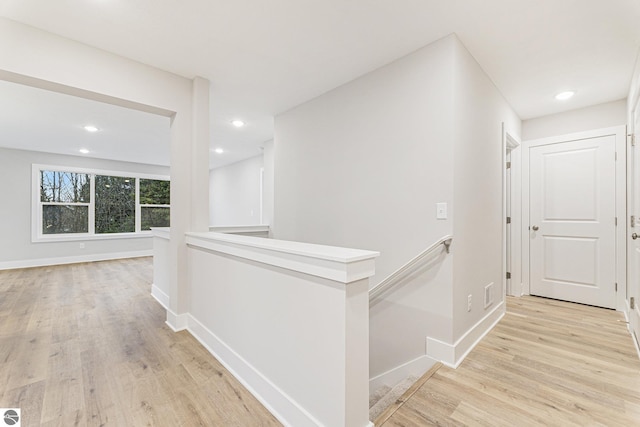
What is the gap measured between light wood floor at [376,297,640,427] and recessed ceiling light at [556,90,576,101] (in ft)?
7.83

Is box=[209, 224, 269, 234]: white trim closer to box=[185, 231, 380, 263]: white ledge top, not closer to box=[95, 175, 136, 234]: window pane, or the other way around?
box=[185, 231, 380, 263]: white ledge top

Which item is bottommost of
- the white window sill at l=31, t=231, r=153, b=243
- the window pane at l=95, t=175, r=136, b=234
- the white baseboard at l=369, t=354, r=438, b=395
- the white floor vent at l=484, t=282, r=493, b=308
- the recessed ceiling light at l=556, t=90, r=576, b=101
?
the white baseboard at l=369, t=354, r=438, b=395

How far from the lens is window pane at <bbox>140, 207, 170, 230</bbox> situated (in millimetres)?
7473

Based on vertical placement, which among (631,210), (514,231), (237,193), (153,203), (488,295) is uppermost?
(237,193)

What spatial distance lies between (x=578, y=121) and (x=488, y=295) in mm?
2542

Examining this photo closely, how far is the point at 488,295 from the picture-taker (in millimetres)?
2678

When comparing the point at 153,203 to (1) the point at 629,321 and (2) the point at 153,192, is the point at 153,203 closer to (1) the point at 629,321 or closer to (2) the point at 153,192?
(2) the point at 153,192

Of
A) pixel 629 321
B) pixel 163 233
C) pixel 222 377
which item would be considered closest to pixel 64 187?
pixel 163 233

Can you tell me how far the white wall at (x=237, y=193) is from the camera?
20.6 ft

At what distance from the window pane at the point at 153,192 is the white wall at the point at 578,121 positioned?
27.0 ft

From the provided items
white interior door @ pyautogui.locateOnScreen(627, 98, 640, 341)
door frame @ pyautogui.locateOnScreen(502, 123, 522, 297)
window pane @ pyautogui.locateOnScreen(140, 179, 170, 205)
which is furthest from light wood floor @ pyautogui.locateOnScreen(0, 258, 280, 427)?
window pane @ pyautogui.locateOnScreen(140, 179, 170, 205)

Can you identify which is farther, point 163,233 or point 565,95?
point 163,233

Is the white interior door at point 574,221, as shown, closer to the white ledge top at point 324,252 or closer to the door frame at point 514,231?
the door frame at point 514,231

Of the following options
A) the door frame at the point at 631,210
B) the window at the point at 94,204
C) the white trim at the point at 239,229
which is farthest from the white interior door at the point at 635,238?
the window at the point at 94,204
